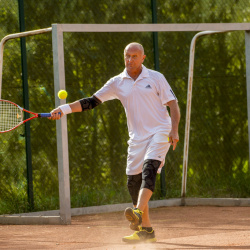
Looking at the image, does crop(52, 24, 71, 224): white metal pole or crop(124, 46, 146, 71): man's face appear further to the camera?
crop(52, 24, 71, 224): white metal pole

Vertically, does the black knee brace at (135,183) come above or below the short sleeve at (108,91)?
below

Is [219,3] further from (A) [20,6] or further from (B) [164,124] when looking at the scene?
(B) [164,124]

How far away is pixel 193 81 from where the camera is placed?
9742 millimetres

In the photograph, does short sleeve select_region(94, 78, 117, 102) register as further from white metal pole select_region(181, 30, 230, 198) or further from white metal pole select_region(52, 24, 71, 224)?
white metal pole select_region(181, 30, 230, 198)

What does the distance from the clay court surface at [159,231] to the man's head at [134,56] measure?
1.47 m

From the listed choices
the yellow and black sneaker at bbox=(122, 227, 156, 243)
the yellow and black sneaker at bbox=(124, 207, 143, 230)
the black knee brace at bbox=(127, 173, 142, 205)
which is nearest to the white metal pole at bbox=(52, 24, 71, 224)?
the black knee brace at bbox=(127, 173, 142, 205)

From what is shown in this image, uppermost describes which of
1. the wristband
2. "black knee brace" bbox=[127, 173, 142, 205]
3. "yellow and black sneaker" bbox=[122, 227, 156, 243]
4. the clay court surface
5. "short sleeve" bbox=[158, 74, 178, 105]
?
"short sleeve" bbox=[158, 74, 178, 105]

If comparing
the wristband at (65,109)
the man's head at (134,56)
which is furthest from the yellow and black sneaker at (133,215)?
the man's head at (134,56)

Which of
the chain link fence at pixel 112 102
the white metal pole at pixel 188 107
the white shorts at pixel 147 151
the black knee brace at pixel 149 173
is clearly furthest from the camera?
the white metal pole at pixel 188 107

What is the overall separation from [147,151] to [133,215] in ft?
2.23

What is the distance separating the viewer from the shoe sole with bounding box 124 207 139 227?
535cm

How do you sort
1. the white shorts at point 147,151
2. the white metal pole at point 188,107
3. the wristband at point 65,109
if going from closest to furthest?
the white shorts at point 147,151
the wristband at point 65,109
the white metal pole at point 188,107

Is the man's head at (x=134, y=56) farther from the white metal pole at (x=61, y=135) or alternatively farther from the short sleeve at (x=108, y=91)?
the white metal pole at (x=61, y=135)

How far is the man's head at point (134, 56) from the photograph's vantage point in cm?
588
